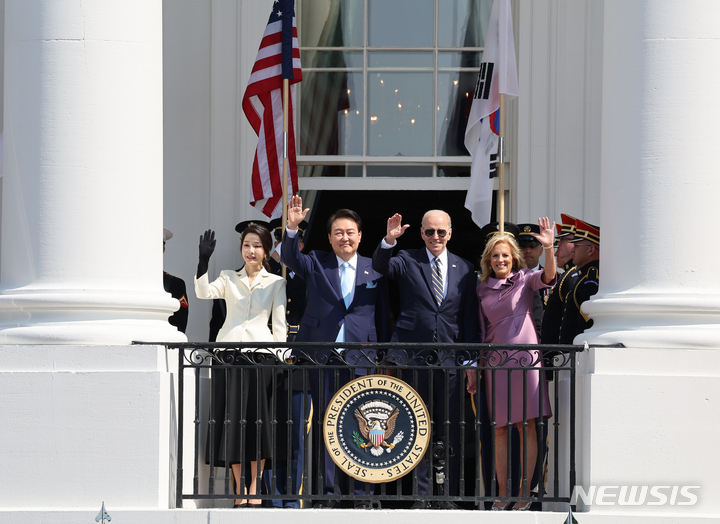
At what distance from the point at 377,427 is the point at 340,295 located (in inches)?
41.4

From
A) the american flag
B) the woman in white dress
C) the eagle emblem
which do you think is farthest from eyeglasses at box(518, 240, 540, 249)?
the eagle emblem

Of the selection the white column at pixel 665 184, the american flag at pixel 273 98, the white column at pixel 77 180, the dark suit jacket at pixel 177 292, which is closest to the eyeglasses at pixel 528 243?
the white column at pixel 665 184

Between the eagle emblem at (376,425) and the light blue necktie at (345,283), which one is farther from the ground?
the light blue necktie at (345,283)

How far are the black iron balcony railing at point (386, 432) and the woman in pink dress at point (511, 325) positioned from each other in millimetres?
16

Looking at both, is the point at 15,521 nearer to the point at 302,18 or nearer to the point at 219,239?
the point at 219,239

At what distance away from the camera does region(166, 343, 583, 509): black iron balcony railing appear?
6195mm

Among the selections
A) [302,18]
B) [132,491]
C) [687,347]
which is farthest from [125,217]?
[302,18]

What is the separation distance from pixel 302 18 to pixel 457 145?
205cm

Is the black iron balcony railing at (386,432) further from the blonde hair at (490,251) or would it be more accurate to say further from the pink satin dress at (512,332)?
the blonde hair at (490,251)

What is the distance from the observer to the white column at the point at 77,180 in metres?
6.16

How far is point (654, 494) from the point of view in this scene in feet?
19.4

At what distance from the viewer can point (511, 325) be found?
685cm

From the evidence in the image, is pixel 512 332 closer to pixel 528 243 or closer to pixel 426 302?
pixel 426 302

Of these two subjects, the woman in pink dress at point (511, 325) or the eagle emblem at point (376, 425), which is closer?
the eagle emblem at point (376, 425)
